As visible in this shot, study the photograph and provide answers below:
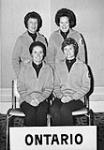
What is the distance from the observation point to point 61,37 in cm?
184

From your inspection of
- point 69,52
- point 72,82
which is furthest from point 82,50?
point 72,82

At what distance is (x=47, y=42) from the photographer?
6.01ft

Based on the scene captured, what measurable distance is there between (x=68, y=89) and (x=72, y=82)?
41mm

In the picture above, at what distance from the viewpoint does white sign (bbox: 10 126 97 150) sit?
179 cm

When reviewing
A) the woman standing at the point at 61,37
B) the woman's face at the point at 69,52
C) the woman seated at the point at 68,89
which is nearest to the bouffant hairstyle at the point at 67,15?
the woman standing at the point at 61,37

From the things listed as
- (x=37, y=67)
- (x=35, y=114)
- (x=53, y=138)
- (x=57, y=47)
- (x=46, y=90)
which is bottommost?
(x=53, y=138)

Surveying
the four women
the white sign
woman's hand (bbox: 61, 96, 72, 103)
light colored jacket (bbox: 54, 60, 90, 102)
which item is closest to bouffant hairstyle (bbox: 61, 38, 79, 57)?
the four women

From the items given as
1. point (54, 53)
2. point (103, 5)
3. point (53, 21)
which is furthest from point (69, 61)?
point (103, 5)

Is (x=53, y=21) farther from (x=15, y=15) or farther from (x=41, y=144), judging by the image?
(x=41, y=144)

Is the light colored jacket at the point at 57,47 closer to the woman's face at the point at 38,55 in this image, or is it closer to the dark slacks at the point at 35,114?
the woman's face at the point at 38,55

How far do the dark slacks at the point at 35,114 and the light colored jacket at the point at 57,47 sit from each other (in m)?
0.23

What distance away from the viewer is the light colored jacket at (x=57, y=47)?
6.00ft

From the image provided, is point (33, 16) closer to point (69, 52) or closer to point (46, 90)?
point (69, 52)

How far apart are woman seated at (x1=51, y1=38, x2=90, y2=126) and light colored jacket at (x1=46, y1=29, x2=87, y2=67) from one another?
37 millimetres
